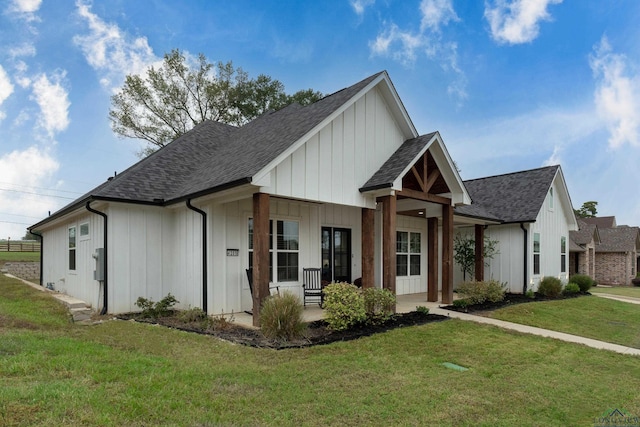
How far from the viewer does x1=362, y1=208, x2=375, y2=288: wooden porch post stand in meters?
8.33

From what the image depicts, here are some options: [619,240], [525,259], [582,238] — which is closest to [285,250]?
[525,259]

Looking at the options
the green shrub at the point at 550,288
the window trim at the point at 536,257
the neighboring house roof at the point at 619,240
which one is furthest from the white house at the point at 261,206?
the neighboring house roof at the point at 619,240

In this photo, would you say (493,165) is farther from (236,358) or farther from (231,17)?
(236,358)

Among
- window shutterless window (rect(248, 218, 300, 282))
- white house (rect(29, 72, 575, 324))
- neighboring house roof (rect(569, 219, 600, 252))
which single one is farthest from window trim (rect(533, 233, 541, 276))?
neighboring house roof (rect(569, 219, 600, 252))

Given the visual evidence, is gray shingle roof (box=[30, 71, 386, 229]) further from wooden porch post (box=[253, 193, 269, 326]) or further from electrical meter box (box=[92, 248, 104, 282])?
electrical meter box (box=[92, 248, 104, 282])

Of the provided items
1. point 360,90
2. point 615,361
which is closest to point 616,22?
point 360,90

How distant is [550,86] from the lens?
15.4 metres

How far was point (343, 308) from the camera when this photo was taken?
6754mm

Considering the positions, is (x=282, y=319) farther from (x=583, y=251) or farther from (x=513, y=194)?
(x=583, y=251)

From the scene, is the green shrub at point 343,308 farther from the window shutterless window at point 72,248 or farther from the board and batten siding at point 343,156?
the window shutterless window at point 72,248

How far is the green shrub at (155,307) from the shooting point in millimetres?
7827

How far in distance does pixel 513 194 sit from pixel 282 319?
13.1m

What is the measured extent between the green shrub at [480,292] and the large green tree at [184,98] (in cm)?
1730

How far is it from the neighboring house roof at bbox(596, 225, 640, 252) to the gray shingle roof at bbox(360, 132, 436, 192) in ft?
84.8
